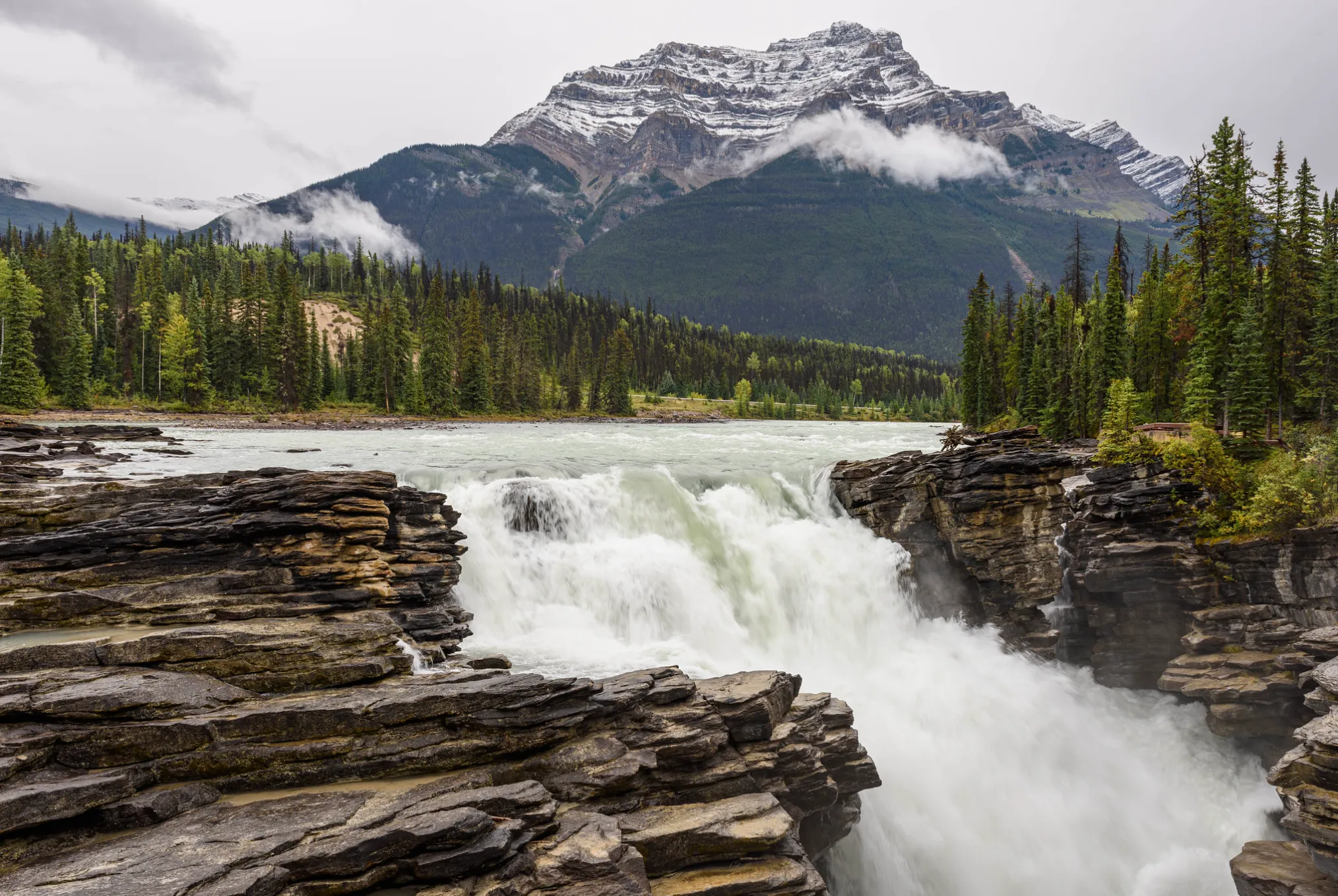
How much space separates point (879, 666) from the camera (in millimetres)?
24438

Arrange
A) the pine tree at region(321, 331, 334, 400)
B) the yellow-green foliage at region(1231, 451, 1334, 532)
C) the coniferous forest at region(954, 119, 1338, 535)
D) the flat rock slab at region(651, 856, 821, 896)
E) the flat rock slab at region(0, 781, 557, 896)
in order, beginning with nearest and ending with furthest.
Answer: the flat rock slab at region(0, 781, 557, 896) → the flat rock slab at region(651, 856, 821, 896) → the yellow-green foliage at region(1231, 451, 1334, 532) → the coniferous forest at region(954, 119, 1338, 535) → the pine tree at region(321, 331, 334, 400)

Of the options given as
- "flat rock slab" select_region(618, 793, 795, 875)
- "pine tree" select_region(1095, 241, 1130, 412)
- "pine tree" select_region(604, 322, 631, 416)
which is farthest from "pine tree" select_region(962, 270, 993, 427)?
"flat rock slab" select_region(618, 793, 795, 875)

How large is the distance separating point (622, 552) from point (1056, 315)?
63087 mm

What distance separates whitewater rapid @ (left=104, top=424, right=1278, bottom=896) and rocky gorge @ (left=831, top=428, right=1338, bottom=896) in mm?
1258

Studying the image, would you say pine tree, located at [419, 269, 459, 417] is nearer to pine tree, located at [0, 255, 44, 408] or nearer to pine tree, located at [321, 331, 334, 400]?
pine tree, located at [321, 331, 334, 400]

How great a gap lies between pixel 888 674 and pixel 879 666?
63 cm

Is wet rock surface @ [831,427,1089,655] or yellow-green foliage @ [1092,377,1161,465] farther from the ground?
yellow-green foliage @ [1092,377,1161,465]

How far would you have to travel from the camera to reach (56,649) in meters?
11.4

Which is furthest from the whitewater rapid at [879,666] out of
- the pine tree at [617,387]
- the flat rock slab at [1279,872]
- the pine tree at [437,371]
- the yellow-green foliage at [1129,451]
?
the pine tree at [617,387]

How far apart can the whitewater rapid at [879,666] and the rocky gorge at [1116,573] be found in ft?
4.13

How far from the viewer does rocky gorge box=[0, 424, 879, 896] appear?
29.0 ft

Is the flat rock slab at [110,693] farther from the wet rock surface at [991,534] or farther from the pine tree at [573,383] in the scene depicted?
the pine tree at [573,383]

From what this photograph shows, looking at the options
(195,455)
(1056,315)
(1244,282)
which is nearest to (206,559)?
(195,455)

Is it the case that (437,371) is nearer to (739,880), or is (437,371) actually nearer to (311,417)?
(311,417)
